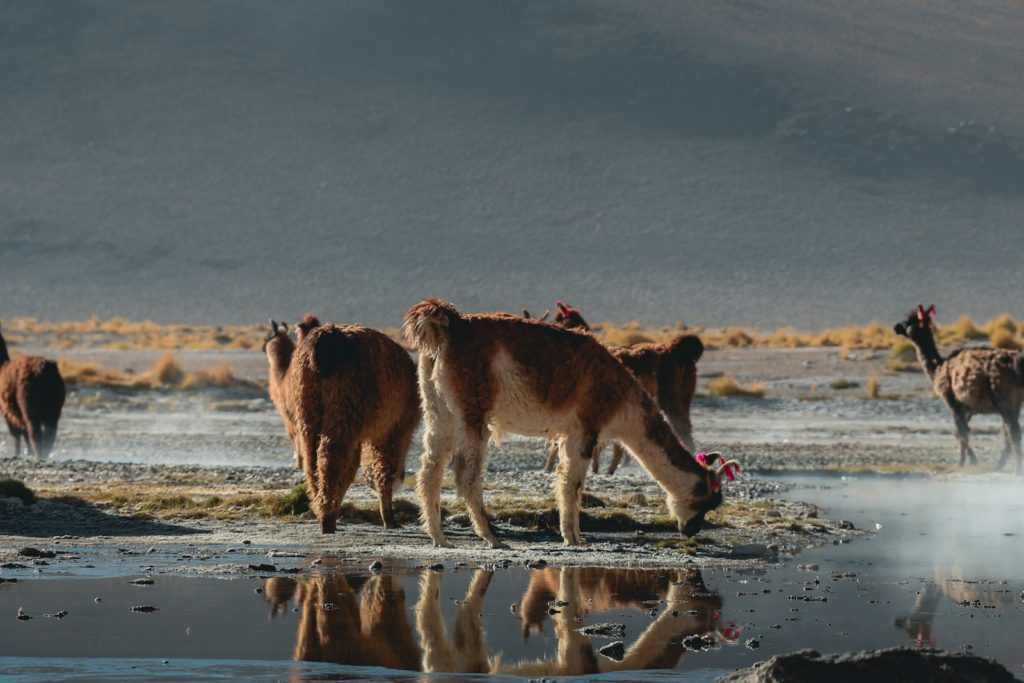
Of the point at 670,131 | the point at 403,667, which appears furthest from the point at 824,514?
the point at 670,131

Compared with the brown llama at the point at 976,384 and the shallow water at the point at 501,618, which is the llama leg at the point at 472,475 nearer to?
the shallow water at the point at 501,618

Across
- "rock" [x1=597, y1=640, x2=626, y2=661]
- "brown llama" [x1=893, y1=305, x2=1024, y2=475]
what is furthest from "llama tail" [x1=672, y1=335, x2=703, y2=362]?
"rock" [x1=597, y1=640, x2=626, y2=661]

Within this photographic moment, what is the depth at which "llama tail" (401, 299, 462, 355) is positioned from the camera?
1307cm

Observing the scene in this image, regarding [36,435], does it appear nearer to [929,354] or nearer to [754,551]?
[929,354]

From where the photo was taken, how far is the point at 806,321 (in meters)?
75.9

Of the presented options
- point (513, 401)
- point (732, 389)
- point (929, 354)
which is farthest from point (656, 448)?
point (732, 389)

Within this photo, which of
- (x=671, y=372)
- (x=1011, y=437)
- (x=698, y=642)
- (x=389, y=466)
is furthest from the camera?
(x=1011, y=437)

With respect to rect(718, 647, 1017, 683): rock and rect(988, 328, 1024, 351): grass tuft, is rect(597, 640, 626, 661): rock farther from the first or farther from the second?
rect(988, 328, 1024, 351): grass tuft

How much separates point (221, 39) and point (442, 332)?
10649cm

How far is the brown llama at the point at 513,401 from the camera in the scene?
522 inches

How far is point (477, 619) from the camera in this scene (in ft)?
33.6

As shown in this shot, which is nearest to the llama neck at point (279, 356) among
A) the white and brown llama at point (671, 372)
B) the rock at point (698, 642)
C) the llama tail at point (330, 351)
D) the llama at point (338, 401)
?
the white and brown llama at point (671, 372)

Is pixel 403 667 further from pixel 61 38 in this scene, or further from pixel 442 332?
pixel 61 38

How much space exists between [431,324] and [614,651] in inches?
172
